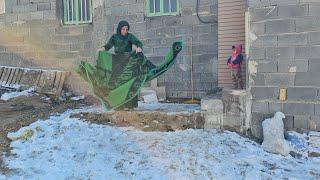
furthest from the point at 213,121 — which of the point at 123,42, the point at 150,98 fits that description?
the point at 150,98

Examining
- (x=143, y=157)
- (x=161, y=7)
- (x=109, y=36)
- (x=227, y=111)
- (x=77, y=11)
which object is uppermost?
(x=77, y=11)

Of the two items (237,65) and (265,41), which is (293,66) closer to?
(265,41)

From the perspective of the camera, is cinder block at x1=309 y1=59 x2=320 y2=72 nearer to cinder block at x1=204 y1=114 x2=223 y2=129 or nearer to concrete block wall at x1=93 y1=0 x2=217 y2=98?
cinder block at x1=204 y1=114 x2=223 y2=129

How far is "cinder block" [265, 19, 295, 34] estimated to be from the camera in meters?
5.16

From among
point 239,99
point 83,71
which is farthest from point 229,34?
point 83,71

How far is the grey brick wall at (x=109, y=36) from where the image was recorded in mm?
7895

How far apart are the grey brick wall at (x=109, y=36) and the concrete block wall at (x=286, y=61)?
2.44 metres

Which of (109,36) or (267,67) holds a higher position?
(109,36)

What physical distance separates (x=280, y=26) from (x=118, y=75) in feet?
9.08

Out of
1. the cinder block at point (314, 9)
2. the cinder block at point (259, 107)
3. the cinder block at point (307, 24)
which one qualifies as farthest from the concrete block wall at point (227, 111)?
the cinder block at point (314, 9)

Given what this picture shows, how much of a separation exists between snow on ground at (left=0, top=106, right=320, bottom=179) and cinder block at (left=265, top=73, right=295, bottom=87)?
89 cm

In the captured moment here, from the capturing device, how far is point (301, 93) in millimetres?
5156

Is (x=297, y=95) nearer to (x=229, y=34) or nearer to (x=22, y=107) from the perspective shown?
(x=229, y=34)

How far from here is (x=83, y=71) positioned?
6516 millimetres
